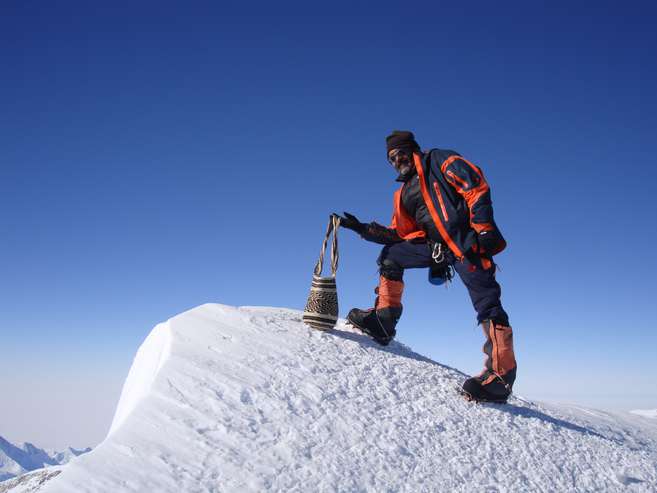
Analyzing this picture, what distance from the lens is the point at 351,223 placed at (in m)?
4.64

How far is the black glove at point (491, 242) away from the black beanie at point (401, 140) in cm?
108

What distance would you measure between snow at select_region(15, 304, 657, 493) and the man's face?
164cm

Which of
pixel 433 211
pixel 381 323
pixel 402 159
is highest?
pixel 402 159

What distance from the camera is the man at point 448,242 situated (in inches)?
150

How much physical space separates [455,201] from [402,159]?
26.9 inches

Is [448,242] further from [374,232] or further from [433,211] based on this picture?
[374,232]

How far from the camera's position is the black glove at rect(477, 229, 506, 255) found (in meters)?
3.72

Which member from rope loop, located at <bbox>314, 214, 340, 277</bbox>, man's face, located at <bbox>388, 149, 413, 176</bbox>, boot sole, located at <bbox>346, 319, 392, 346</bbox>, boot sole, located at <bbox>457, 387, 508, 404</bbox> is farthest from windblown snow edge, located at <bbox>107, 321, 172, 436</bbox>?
man's face, located at <bbox>388, 149, 413, 176</bbox>

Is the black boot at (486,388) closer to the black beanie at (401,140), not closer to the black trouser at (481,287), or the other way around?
the black trouser at (481,287)

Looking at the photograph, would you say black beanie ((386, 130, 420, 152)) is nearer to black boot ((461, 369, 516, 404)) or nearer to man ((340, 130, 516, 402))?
man ((340, 130, 516, 402))

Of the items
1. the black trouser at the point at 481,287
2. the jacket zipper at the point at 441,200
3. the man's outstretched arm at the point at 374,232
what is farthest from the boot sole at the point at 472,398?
the man's outstretched arm at the point at 374,232

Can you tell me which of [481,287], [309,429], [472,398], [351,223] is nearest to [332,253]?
[351,223]

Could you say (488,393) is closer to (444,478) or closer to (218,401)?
(444,478)

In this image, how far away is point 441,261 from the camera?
13.8 ft
